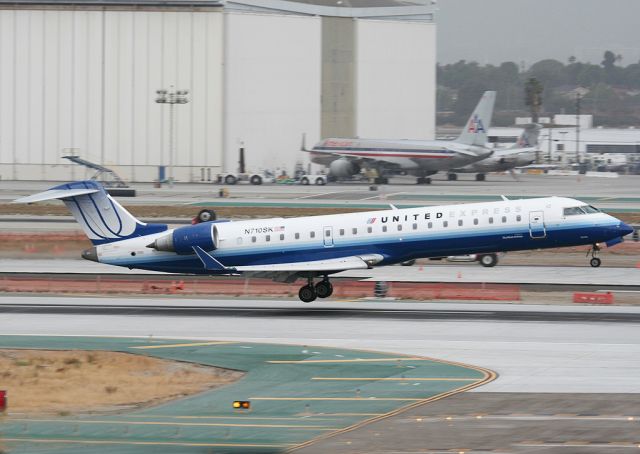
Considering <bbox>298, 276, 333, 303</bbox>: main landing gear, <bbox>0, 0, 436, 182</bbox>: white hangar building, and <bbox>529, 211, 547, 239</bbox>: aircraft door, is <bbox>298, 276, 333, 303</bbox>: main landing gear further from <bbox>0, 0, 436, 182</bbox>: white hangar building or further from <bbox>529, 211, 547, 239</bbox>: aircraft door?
<bbox>0, 0, 436, 182</bbox>: white hangar building

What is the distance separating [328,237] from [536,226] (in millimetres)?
6962

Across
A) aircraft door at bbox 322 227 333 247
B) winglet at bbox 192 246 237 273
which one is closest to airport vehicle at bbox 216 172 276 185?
winglet at bbox 192 246 237 273

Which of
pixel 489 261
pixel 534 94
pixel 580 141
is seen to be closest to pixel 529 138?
pixel 534 94

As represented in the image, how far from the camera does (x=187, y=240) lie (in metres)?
36.1

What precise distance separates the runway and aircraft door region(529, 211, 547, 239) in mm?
2437

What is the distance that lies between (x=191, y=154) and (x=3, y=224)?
161 ft

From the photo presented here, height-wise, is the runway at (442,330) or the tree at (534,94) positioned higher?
the tree at (534,94)

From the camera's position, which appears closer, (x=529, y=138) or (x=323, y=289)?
(x=323, y=289)

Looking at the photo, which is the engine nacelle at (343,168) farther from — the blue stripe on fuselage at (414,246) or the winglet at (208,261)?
the winglet at (208,261)

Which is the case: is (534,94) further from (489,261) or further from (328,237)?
(328,237)

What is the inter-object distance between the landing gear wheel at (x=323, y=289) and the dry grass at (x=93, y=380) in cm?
1041

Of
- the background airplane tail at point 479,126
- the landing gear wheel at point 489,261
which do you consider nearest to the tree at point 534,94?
the background airplane tail at point 479,126

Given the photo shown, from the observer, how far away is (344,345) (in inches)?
1135

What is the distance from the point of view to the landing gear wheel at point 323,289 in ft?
120
